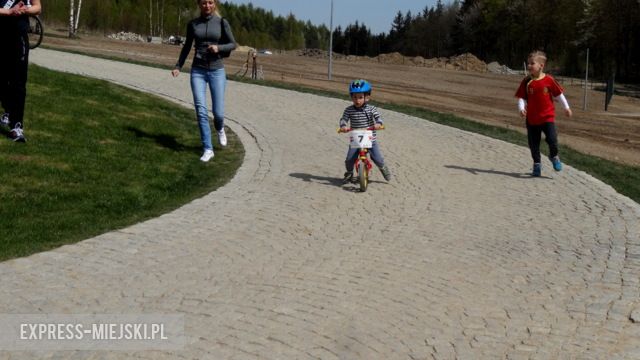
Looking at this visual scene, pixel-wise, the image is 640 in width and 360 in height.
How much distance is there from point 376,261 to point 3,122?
6.34 metres

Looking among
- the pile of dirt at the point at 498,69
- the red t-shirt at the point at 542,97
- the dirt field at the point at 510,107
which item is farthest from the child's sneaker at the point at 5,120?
the pile of dirt at the point at 498,69

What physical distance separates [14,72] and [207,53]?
2566 mm

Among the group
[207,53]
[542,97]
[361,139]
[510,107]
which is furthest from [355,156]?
[510,107]

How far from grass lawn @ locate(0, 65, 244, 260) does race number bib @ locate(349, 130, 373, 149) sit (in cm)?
179

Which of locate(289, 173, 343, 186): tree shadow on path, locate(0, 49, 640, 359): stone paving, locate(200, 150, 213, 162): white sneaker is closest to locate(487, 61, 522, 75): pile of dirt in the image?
locate(0, 49, 640, 359): stone paving

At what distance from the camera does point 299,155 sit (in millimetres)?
11961

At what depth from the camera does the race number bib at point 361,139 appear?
9539 millimetres

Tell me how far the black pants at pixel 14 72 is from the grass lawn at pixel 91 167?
425mm

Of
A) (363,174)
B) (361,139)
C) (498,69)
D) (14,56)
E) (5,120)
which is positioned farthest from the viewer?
(498,69)

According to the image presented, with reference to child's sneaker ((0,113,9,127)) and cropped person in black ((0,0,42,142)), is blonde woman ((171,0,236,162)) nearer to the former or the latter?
cropped person in black ((0,0,42,142))

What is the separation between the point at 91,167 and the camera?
9.73 meters

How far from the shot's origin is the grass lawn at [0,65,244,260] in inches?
295

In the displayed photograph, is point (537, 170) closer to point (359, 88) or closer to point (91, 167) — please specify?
point (359, 88)

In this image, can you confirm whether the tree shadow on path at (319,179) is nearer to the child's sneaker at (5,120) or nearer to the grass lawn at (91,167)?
the grass lawn at (91,167)
